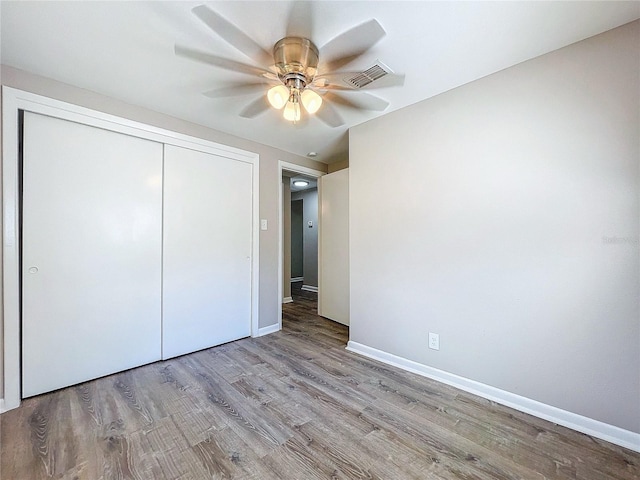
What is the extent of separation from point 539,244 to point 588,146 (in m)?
0.64

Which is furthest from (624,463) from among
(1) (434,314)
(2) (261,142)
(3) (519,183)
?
(2) (261,142)

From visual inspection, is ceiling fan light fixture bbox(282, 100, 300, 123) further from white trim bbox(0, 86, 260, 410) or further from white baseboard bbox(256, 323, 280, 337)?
white baseboard bbox(256, 323, 280, 337)

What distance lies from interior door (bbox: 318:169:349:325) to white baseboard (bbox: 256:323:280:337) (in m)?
0.87

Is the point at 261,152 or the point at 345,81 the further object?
the point at 261,152

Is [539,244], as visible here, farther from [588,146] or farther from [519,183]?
[588,146]

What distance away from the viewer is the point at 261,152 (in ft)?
10.9

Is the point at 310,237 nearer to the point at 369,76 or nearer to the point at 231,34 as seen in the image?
the point at 369,76

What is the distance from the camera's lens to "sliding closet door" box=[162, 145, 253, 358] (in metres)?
2.64

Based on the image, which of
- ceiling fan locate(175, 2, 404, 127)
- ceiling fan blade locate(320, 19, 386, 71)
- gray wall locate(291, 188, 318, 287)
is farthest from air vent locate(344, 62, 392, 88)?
gray wall locate(291, 188, 318, 287)

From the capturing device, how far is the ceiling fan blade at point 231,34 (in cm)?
116

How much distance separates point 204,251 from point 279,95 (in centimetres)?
181

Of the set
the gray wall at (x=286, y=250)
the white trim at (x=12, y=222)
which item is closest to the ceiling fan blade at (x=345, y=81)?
the white trim at (x=12, y=222)

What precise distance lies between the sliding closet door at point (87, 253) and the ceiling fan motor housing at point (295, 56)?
161cm

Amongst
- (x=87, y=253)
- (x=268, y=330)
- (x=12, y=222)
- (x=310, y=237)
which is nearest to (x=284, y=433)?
(x=268, y=330)
